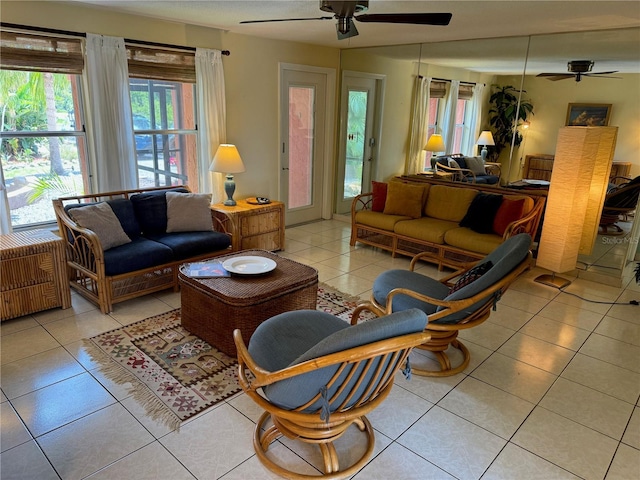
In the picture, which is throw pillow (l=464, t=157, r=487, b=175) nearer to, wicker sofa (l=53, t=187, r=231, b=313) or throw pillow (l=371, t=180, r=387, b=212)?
throw pillow (l=371, t=180, r=387, b=212)

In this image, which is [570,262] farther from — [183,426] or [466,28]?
[183,426]

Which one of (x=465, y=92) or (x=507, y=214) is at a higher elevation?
(x=465, y=92)

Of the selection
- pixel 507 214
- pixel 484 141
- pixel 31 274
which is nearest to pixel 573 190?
pixel 507 214

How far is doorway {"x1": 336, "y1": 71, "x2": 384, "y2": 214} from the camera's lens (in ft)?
20.0

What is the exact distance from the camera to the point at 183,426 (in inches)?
87.7

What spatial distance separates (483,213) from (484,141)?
1.17 m

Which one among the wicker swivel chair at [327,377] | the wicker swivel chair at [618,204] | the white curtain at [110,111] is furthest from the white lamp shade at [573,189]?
the white curtain at [110,111]

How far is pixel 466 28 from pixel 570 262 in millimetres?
2462

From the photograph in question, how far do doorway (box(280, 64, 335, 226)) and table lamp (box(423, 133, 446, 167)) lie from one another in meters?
1.46

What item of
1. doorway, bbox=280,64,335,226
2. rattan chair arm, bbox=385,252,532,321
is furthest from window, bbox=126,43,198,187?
rattan chair arm, bbox=385,252,532,321

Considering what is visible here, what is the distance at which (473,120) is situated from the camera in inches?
205

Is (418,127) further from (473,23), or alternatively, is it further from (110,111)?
(110,111)

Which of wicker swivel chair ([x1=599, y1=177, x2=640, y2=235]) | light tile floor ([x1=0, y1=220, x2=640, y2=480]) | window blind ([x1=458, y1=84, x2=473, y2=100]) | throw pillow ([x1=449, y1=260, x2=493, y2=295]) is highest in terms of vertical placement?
window blind ([x1=458, y1=84, x2=473, y2=100])

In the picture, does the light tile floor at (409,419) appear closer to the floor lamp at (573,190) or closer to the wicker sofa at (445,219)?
the floor lamp at (573,190)
